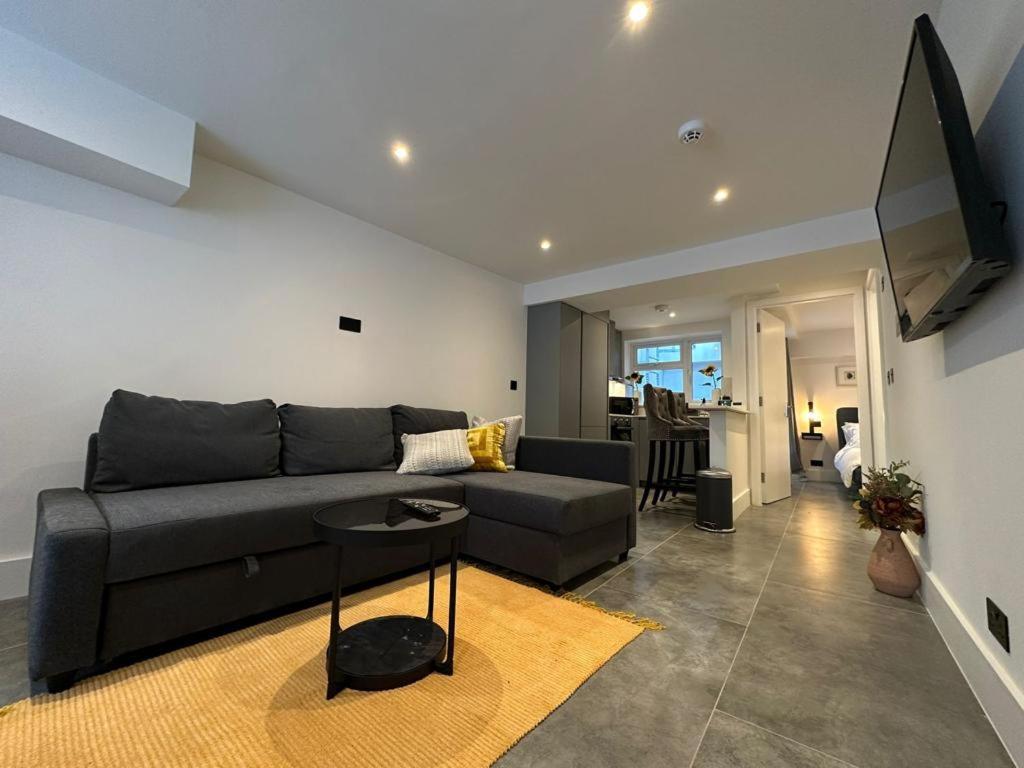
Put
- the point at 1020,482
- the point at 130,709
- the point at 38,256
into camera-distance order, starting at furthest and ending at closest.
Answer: the point at 38,256
the point at 130,709
the point at 1020,482

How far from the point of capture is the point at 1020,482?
0.98 metres

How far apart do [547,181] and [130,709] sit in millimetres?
3008

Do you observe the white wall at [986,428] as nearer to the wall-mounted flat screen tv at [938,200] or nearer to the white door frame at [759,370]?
the wall-mounted flat screen tv at [938,200]

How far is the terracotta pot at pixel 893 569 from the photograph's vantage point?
6.50 feet

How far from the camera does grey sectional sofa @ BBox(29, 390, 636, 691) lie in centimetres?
123

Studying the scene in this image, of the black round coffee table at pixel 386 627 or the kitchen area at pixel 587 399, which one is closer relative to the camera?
the black round coffee table at pixel 386 627

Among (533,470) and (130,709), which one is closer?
Answer: (130,709)

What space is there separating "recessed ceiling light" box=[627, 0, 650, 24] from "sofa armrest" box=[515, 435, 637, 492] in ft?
6.64

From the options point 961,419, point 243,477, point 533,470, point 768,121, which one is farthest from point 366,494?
point 768,121

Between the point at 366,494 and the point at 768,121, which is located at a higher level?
the point at 768,121

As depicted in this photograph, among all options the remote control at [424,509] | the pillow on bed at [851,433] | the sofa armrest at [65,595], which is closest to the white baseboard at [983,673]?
the remote control at [424,509]

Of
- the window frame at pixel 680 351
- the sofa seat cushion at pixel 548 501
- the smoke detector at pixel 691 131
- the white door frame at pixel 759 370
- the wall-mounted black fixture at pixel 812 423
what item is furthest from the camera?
the window frame at pixel 680 351

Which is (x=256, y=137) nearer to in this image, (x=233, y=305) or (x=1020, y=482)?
(x=233, y=305)

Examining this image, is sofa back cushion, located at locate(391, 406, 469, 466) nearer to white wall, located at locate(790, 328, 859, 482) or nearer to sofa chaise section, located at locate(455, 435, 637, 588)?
sofa chaise section, located at locate(455, 435, 637, 588)
